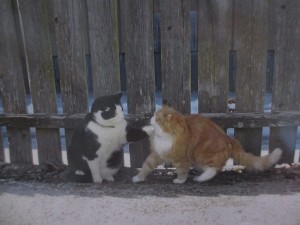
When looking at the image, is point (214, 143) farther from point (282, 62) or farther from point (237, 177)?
point (282, 62)

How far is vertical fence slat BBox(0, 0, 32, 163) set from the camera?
3.84 meters

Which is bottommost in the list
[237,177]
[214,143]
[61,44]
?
[237,177]

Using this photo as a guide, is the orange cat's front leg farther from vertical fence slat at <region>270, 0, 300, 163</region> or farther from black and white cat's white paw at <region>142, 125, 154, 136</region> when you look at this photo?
vertical fence slat at <region>270, 0, 300, 163</region>

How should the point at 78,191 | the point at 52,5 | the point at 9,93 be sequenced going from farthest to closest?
the point at 9,93, the point at 52,5, the point at 78,191

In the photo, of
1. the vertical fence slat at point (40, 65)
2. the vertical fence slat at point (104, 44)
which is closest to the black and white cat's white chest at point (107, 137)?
the vertical fence slat at point (104, 44)

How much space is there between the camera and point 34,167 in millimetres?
4258

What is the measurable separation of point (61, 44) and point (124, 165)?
1.36 meters

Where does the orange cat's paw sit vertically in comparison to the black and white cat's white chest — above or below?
below

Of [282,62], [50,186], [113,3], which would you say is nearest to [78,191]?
[50,186]

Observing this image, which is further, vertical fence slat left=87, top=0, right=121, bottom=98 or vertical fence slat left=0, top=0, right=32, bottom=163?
vertical fence slat left=0, top=0, right=32, bottom=163

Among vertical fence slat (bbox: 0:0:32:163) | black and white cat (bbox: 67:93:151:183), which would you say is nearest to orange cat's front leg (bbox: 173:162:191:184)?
black and white cat (bbox: 67:93:151:183)

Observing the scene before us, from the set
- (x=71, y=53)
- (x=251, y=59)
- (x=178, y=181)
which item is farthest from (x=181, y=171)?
(x=71, y=53)

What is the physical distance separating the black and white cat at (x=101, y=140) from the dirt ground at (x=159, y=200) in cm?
14

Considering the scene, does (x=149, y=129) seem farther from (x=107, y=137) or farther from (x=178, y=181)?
(x=178, y=181)
